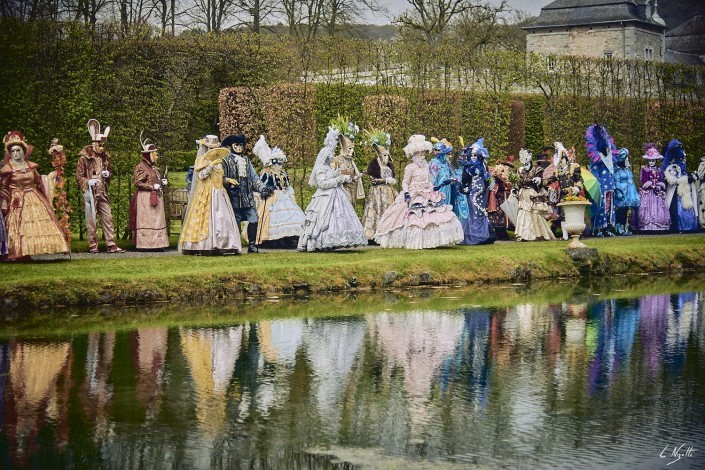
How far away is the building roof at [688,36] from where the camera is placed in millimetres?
83688

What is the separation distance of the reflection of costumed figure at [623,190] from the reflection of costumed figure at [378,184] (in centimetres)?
516

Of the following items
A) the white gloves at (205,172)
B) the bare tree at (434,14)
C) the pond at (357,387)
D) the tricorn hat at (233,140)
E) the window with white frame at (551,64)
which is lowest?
the pond at (357,387)

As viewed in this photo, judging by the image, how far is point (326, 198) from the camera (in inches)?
730

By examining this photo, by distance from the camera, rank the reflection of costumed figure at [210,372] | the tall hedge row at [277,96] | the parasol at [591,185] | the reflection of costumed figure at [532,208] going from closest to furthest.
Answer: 1. the reflection of costumed figure at [210,372]
2. the tall hedge row at [277,96]
3. the reflection of costumed figure at [532,208]
4. the parasol at [591,185]

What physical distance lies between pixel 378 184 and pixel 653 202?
6605 mm

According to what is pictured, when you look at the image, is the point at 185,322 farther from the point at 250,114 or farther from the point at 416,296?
the point at 250,114

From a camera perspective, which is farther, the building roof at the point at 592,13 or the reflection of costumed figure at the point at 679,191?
the building roof at the point at 592,13

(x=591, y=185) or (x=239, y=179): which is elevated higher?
(x=239, y=179)

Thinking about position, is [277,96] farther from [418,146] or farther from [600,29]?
[600,29]

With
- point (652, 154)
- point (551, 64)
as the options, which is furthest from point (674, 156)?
point (551, 64)

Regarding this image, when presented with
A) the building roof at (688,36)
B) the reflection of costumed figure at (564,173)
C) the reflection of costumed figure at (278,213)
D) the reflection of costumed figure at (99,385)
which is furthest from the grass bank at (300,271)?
the building roof at (688,36)

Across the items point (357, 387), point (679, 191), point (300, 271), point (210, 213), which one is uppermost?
point (679, 191)

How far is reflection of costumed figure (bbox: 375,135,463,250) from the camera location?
19438 millimetres

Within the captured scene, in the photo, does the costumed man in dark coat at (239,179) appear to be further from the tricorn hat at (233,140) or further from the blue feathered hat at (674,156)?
the blue feathered hat at (674,156)
